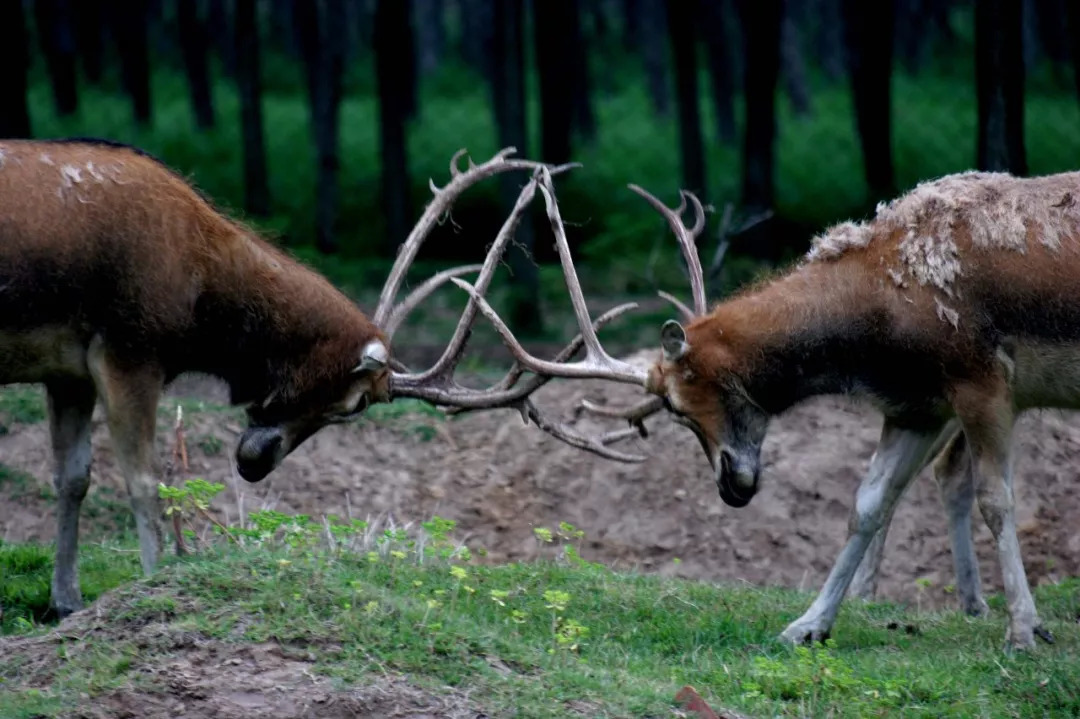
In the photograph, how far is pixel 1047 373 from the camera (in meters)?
8.04

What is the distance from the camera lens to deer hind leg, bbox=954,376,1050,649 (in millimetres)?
7926

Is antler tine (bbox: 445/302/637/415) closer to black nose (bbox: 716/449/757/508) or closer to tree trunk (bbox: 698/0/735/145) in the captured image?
black nose (bbox: 716/449/757/508)

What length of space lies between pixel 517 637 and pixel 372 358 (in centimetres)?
223

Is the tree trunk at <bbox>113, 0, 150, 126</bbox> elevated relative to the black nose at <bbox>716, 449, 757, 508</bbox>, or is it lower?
elevated

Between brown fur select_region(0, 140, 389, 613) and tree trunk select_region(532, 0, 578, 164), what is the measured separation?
11594 millimetres

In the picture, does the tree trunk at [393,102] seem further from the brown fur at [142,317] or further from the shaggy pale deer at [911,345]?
the shaggy pale deer at [911,345]

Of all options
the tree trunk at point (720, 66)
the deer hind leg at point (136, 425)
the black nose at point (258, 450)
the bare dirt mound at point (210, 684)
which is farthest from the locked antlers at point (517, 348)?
the tree trunk at point (720, 66)

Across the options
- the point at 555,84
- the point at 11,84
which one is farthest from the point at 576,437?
the point at 555,84

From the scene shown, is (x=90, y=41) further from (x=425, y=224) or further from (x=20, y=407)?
(x=425, y=224)

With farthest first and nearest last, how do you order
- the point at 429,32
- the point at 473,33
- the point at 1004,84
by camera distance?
the point at 473,33 < the point at 429,32 < the point at 1004,84

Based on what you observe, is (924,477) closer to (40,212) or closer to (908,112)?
(40,212)

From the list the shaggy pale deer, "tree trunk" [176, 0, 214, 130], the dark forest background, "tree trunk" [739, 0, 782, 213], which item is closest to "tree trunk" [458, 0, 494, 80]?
the dark forest background

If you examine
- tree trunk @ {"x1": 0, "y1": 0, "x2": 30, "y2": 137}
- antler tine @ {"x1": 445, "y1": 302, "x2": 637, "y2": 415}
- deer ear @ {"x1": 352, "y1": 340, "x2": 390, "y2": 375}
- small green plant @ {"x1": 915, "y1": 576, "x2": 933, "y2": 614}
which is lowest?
small green plant @ {"x1": 915, "y1": 576, "x2": 933, "y2": 614}

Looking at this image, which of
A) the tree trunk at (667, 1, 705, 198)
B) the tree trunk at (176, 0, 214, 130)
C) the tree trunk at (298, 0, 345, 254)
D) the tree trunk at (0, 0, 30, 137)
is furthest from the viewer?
the tree trunk at (176, 0, 214, 130)
